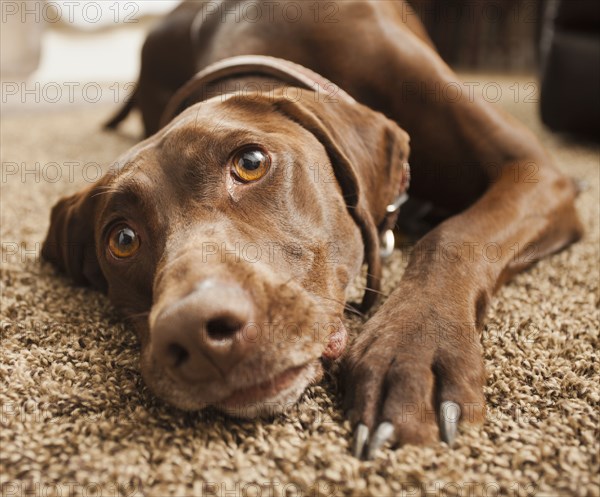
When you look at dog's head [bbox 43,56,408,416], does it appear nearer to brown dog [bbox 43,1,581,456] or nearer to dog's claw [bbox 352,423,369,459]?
brown dog [bbox 43,1,581,456]

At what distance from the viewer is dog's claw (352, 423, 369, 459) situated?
1.21 meters

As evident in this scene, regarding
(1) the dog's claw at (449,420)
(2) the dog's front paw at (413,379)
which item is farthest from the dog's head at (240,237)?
(1) the dog's claw at (449,420)

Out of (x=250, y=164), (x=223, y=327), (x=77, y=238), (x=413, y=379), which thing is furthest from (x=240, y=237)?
(x=77, y=238)

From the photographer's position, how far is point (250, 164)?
5.41ft

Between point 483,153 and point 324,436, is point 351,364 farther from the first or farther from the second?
point 483,153

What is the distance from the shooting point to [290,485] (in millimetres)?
1131

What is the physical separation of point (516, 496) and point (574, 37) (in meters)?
3.59

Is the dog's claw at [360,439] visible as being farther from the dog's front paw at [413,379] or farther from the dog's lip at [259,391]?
the dog's lip at [259,391]

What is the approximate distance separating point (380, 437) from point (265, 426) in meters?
0.24

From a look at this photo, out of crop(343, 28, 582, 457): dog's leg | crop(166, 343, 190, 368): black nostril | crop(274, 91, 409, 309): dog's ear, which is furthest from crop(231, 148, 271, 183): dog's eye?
crop(166, 343, 190, 368): black nostril

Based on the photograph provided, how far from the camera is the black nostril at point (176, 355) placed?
3.92 ft

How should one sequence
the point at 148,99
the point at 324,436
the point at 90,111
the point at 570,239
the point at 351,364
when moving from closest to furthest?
the point at 324,436
the point at 351,364
the point at 570,239
the point at 148,99
the point at 90,111

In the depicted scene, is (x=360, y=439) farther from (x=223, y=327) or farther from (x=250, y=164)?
(x=250, y=164)

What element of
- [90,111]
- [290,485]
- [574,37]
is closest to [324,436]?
[290,485]
